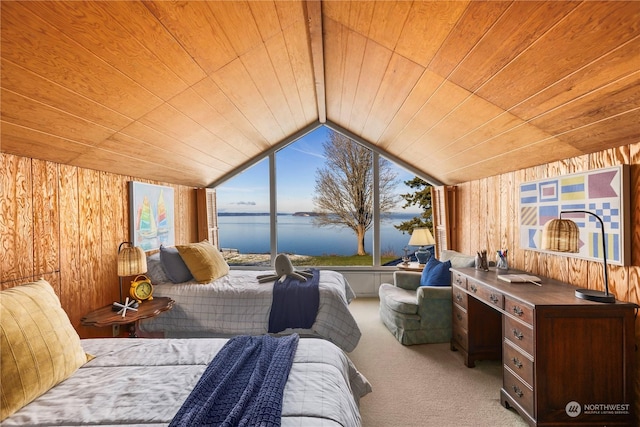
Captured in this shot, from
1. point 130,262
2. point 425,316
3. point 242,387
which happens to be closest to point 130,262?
point 130,262

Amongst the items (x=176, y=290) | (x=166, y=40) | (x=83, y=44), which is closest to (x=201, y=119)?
(x=166, y=40)

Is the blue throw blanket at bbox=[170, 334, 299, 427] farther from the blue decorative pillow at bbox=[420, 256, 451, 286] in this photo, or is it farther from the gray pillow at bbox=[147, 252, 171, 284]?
the blue decorative pillow at bbox=[420, 256, 451, 286]

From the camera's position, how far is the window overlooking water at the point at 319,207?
5589mm

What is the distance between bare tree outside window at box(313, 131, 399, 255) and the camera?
18.6 feet

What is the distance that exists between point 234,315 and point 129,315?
0.85 metres

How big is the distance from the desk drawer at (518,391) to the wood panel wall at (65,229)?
3274 millimetres

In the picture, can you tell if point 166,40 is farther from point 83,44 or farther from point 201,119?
point 201,119

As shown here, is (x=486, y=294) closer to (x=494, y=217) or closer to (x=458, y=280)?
(x=458, y=280)

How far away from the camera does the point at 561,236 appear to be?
2115 mm

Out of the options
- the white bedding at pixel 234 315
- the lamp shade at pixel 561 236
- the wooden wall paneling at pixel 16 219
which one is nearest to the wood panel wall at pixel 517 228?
the lamp shade at pixel 561 236

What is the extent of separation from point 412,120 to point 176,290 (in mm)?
2902

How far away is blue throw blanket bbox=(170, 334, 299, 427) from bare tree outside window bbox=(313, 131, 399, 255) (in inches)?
164

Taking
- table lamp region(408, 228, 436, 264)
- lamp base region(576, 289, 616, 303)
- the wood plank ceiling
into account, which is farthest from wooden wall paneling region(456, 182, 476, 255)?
lamp base region(576, 289, 616, 303)

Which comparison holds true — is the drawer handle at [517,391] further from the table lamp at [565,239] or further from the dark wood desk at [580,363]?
the table lamp at [565,239]
